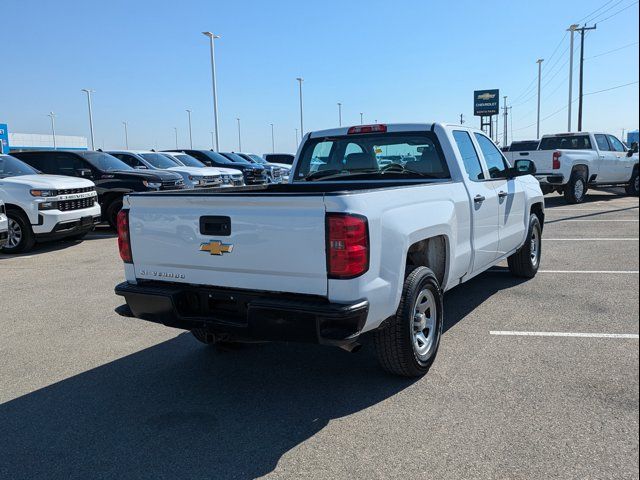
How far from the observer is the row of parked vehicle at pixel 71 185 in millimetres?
9984

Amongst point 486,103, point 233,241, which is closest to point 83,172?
point 233,241

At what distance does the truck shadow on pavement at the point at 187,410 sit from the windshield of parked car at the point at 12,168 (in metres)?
7.62

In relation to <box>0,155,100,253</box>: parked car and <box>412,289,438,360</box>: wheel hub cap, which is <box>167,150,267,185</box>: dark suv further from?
<box>412,289,438,360</box>: wheel hub cap

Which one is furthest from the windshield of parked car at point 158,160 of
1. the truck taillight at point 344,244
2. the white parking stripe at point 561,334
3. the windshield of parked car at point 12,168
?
the truck taillight at point 344,244

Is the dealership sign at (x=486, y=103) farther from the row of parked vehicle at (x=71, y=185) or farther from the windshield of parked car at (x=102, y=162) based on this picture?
the windshield of parked car at (x=102, y=162)

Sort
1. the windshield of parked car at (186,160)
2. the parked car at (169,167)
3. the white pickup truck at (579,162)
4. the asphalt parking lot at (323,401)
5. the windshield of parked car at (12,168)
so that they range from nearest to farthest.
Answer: the asphalt parking lot at (323,401) → the windshield of parked car at (12,168) → the parked car at (169,167) → the white pickup truck at (579,162) → the windshield of parked car at (186,160)

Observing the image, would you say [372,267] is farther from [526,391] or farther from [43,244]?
[43,244]

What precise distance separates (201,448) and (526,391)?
7.18 feet

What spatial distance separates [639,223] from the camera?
984mm

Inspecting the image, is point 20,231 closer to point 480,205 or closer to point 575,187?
point 480,205

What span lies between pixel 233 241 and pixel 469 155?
289 centimetres

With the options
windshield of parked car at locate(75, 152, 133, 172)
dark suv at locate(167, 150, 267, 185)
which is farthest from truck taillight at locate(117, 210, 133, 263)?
dark suv at locate(167, 150, 267, 185)

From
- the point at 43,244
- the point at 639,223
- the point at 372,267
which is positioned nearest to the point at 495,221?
the point at 372,267

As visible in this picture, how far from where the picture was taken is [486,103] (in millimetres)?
70812
